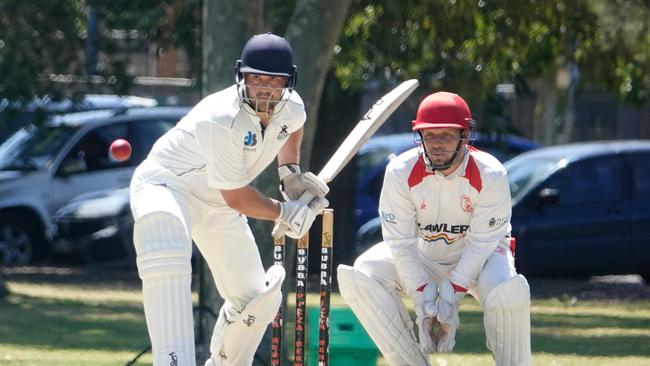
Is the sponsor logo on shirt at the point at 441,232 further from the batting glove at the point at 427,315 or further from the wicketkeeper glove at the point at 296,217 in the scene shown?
the wicketkeeper glove at the point at 296,217

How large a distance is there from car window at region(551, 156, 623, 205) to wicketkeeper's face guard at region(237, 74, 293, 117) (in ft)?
29.7

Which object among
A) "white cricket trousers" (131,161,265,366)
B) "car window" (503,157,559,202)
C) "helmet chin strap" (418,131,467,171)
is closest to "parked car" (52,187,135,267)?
"car window" (503,157,559,202)

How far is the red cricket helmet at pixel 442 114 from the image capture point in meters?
7.08

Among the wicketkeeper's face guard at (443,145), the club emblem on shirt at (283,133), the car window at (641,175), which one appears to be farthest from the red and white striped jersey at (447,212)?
the car window at (641,175)

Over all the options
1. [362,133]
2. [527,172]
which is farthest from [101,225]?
[362,133]

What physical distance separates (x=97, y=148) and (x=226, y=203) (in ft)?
32.0

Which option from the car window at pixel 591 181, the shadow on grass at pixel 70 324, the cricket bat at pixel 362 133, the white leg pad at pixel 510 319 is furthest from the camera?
the car window at pixel 591 181

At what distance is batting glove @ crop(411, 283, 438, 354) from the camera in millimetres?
7023

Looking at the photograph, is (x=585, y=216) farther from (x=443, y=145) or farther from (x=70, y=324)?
(x=443, y=145)

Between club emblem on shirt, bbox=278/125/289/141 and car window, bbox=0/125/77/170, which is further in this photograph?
car window, bbox=0/125/77/170

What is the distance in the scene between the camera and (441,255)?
294 inches

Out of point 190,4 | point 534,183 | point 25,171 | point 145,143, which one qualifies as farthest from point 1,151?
point 534,183

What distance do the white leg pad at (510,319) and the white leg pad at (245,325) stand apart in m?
1.00

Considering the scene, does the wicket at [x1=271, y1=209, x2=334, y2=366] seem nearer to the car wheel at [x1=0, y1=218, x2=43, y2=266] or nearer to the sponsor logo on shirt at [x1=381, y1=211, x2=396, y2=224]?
the sponsor logo on shirt at [x1=381, y1=211, x2=396, y2=224]
